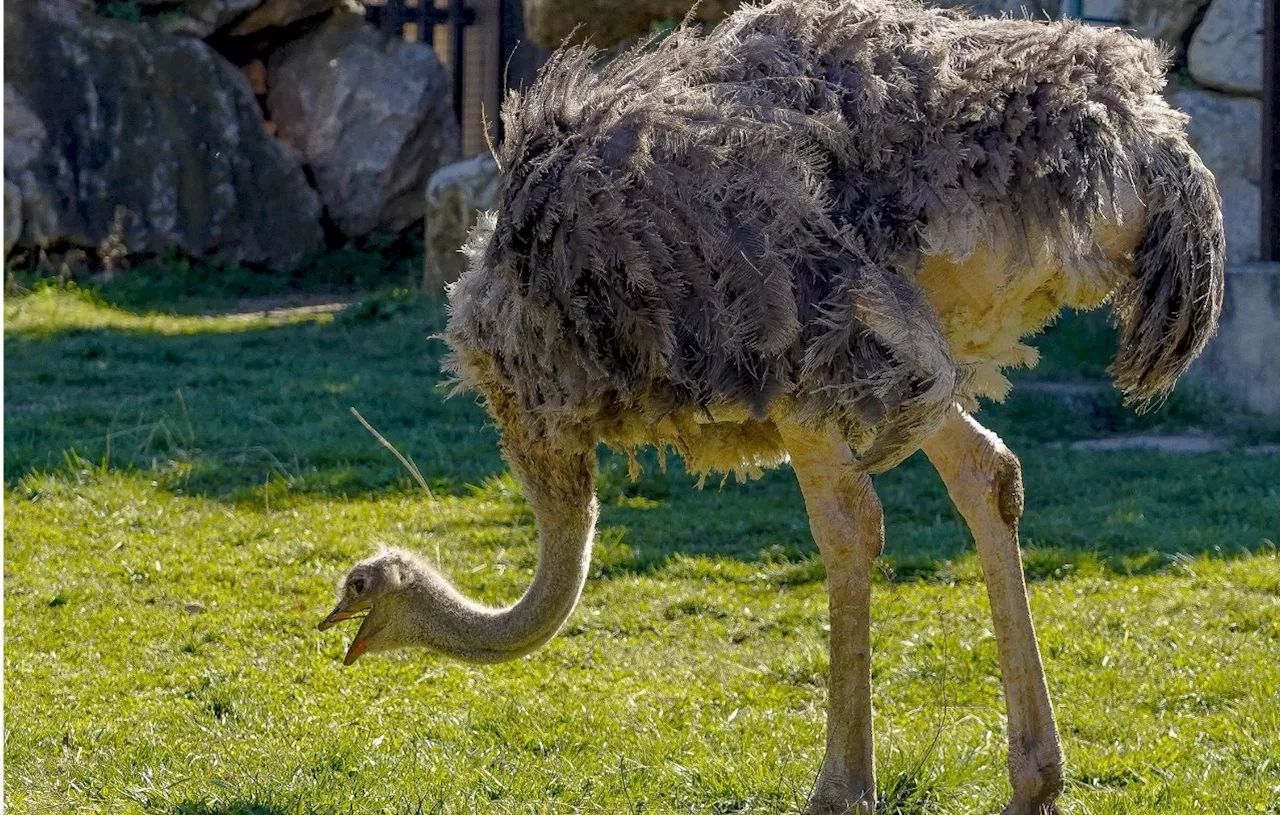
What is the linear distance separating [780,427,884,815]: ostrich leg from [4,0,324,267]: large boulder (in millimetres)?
7933

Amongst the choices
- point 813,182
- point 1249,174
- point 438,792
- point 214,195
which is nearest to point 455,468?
point 438,792

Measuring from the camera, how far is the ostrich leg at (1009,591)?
3201mm

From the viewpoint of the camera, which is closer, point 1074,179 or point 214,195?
point 1074,179

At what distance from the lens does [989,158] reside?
2904mm

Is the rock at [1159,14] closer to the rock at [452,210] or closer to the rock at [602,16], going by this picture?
the rock at [602,16]

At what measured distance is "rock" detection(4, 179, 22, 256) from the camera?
9773 millimetres

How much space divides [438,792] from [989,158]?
1.59m

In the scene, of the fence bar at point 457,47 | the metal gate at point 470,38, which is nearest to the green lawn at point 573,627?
the metal gate at point 470,38

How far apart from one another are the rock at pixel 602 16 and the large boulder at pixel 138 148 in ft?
6.85

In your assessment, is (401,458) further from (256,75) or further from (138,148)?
(256,75)

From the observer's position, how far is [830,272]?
111 inches

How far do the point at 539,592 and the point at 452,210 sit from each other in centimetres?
678

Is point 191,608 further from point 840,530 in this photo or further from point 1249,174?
point 1249,174

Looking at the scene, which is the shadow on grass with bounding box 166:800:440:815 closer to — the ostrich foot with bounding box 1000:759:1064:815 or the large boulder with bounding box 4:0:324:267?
the ostrich foot with bounding box 1000:759:1064:815
